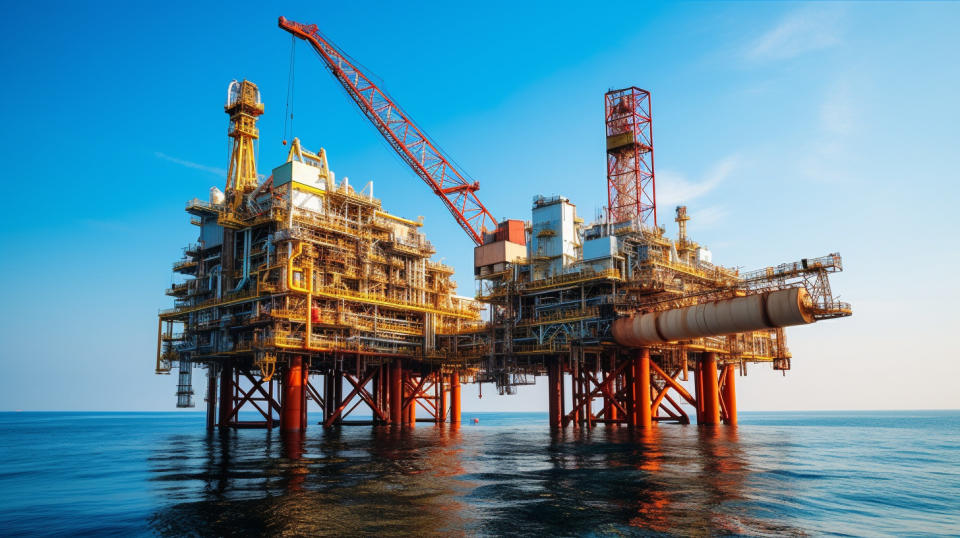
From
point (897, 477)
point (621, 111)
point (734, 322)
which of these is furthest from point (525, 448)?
point (621, 111)

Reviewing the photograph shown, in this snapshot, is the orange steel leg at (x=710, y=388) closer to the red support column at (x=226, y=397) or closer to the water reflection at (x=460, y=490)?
the water reflection at (x=460, y=490)

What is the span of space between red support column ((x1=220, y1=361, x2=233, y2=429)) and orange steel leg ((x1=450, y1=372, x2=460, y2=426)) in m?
25.7

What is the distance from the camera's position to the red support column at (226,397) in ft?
248

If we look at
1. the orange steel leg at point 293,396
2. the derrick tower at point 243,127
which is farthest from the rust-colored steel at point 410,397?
the derrick tower at point 243,127

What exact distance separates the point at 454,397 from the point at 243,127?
42245 millimetres

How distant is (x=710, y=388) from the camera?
7481 cm

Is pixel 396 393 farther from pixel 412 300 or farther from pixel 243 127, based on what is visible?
pixel 243 127

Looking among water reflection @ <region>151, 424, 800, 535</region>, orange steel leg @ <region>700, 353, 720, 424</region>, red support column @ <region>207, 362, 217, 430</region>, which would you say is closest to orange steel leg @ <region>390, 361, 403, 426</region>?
red support column @ <region>207, 362, 217, 430</region>

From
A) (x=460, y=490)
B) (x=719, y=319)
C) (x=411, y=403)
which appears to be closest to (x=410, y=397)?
(x=411, y=403)

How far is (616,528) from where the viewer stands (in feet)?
70.5

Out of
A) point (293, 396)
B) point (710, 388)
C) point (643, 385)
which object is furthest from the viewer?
point (710, 388)

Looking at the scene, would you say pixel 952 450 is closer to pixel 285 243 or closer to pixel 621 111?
pixel 621 111

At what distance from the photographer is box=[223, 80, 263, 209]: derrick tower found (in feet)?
247

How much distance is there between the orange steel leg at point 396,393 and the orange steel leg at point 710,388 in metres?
31.7
